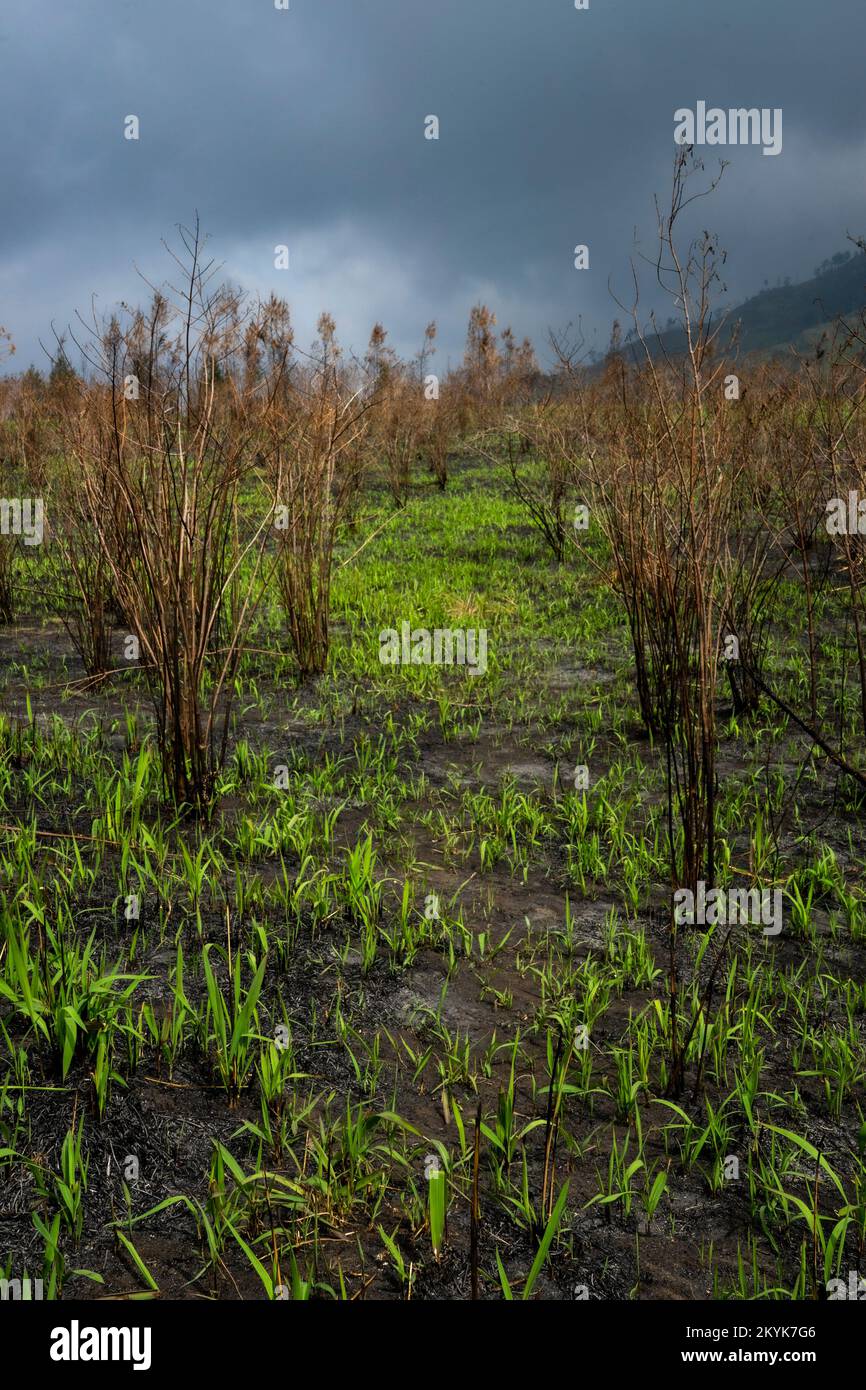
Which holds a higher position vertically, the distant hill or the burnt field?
the distant hill

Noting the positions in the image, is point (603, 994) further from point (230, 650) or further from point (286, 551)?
point (286, 551)

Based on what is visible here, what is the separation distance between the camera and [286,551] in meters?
4.70

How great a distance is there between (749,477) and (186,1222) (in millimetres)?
4528

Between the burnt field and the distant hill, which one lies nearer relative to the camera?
the burnt field

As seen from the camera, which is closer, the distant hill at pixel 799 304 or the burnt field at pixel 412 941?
the burnt field at pixel 412 941

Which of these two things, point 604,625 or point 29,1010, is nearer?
point 29,1010

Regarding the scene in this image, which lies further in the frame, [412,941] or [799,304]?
[799,304]

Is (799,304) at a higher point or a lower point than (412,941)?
higher

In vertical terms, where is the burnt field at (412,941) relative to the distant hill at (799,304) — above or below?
below

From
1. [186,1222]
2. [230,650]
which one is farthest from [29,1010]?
[230,650]

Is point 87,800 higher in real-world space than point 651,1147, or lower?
higher

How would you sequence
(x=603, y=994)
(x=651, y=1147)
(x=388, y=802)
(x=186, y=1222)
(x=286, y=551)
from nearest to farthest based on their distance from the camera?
1. (x=186, y=1222)
2. (x=651, y=1147)
3. (x=603, y=994)
4. (x=388, y=802)
5. (x=286, y=551)
